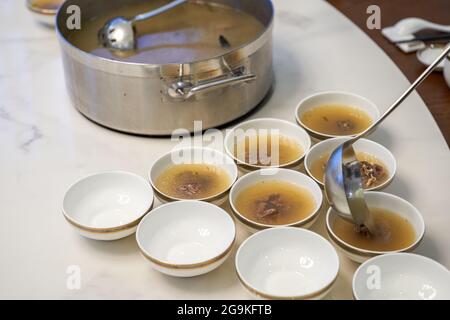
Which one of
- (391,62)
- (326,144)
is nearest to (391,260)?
(326,144)

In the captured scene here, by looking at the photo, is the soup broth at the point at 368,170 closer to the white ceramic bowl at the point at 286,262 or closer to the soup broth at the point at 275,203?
the soup broth at the point at 275,203

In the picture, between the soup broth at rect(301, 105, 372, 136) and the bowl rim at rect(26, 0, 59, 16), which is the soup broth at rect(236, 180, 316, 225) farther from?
the bowl rim at rect(26, 0, 59, 16)

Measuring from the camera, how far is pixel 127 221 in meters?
1.30

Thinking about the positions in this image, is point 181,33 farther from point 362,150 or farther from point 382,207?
point 382,207

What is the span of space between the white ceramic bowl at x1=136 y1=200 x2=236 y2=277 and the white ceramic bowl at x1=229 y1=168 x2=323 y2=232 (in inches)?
1.3

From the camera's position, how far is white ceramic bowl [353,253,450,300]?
1117 mm

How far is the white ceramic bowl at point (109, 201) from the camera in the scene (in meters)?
1.29

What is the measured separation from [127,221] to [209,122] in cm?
36

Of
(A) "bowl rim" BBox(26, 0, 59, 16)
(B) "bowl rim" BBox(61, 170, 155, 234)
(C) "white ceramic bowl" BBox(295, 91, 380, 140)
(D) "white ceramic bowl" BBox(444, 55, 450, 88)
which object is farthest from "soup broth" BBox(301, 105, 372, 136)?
(A) "bowl rim" BBox(26, 0, 59, 16)

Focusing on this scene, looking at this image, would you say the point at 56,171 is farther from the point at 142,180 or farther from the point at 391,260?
the point at 391,260

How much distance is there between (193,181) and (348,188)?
0.35 m

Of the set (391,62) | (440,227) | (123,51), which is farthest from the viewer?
(391,62)

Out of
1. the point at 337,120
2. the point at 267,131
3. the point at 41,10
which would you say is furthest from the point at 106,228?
the point at 41,10

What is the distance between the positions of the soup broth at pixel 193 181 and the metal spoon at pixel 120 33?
460mm
